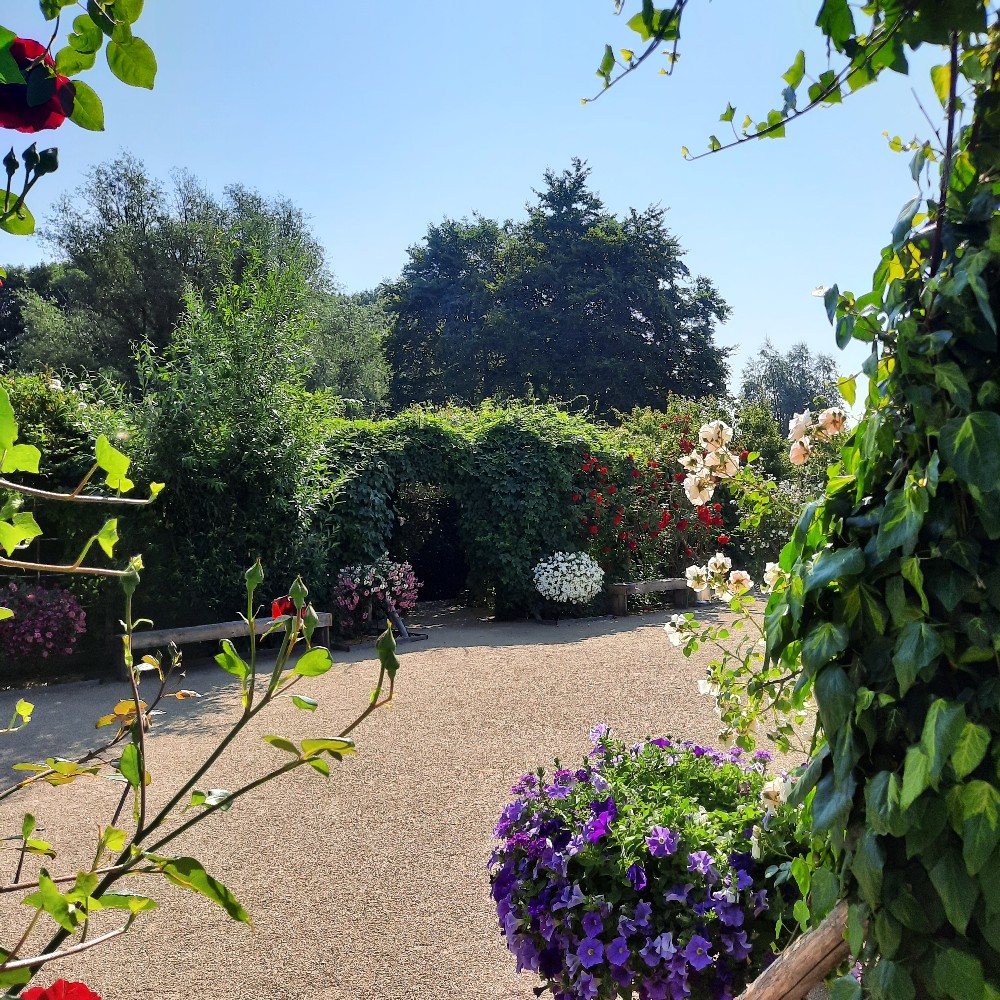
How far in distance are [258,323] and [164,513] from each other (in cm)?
214

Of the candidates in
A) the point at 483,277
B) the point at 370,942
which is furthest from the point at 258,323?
the point at 483,277

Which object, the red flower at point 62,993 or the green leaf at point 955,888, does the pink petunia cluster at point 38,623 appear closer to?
the red flower at point 62,993

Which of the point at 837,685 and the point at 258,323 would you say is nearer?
the point at 837,685

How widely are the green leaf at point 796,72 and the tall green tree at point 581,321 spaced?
2582 cm

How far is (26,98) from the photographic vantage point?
68cm

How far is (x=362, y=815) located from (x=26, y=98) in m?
4.05

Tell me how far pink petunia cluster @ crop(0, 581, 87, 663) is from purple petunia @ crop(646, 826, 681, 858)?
22.7 ft

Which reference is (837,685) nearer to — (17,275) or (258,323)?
(258,323)

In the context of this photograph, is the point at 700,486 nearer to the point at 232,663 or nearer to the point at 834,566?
the point at 834,566

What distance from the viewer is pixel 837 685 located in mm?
1191

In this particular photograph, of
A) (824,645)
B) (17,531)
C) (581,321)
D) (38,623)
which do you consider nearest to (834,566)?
(824,645)

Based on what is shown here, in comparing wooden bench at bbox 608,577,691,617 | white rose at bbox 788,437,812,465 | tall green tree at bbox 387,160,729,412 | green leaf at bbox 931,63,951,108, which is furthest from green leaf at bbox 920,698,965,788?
tall green tree at bbox 387,160,729,412

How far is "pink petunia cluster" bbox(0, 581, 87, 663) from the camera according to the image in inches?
293

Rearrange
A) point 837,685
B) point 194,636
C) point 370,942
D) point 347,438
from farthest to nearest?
point 347,438, point 194,636, point 370,942, point 837,685
